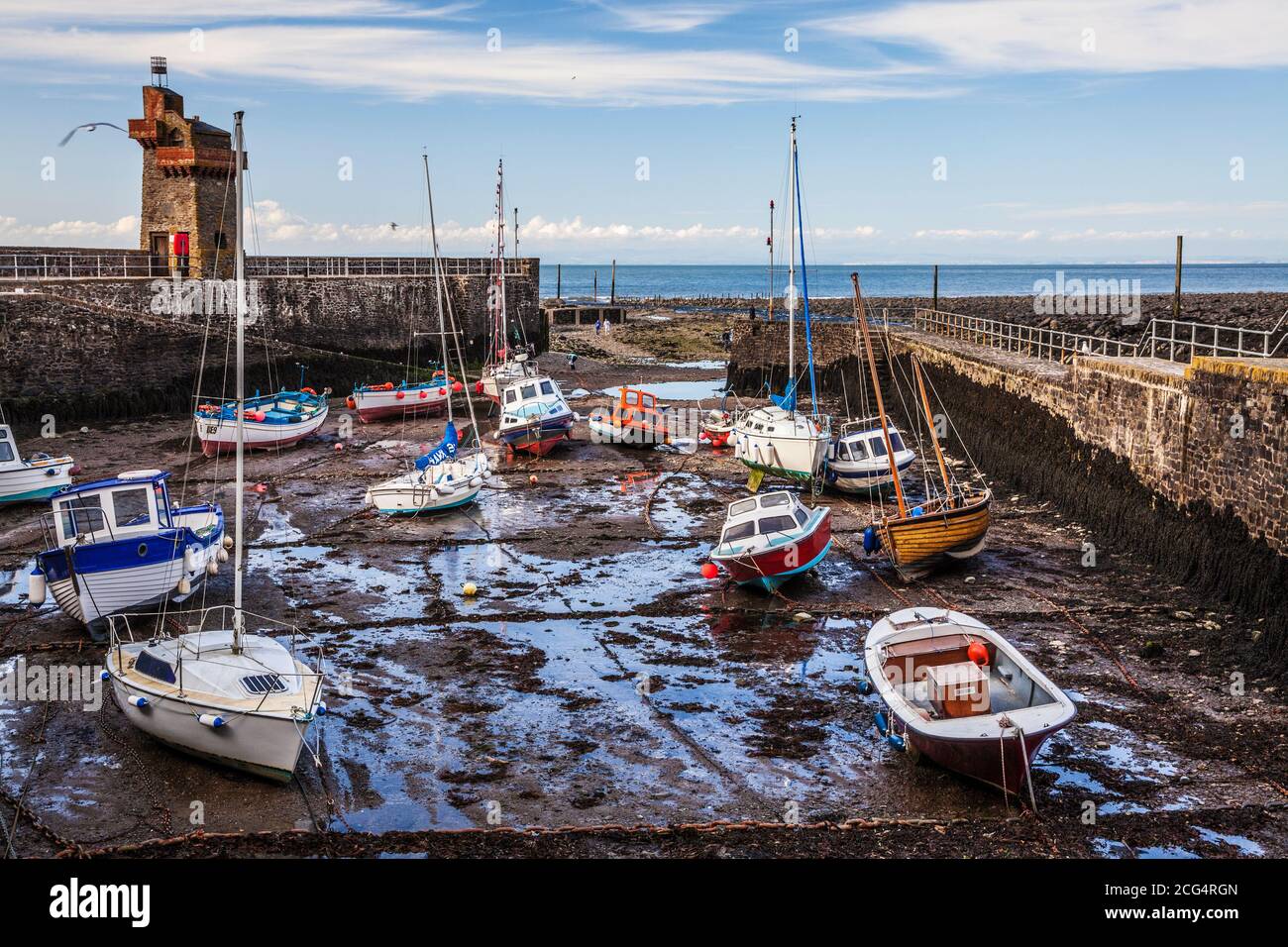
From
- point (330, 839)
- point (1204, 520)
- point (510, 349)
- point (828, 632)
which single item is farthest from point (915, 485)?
point (510, 349)

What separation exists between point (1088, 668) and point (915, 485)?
12.5 m

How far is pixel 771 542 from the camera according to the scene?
58.6 feet

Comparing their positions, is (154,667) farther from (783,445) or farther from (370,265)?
(370,265)

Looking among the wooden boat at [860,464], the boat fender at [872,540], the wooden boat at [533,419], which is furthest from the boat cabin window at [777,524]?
the wooden boat at [533,419]

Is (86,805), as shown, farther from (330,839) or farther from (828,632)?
(828,632)

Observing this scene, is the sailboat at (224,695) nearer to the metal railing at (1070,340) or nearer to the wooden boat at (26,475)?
the wooden boat at (26,475)

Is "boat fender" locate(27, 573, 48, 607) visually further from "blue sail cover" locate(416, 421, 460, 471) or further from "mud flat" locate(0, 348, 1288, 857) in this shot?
"blue sail cover" locate(416, 421, 460, 471)

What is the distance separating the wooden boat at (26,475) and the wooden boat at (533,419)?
10413 mm

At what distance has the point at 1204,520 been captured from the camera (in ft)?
57.9

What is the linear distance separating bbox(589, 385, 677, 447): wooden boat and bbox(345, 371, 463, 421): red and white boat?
245 inches

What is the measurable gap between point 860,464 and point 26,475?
1740 centimetres

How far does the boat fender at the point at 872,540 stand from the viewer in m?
19.3

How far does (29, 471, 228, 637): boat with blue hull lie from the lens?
15.9 metres

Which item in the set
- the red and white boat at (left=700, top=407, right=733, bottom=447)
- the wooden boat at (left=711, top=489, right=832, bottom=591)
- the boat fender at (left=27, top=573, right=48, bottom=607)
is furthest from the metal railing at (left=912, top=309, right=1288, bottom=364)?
the boat fender at (left=27, top=573, right=48, bottom=607)
